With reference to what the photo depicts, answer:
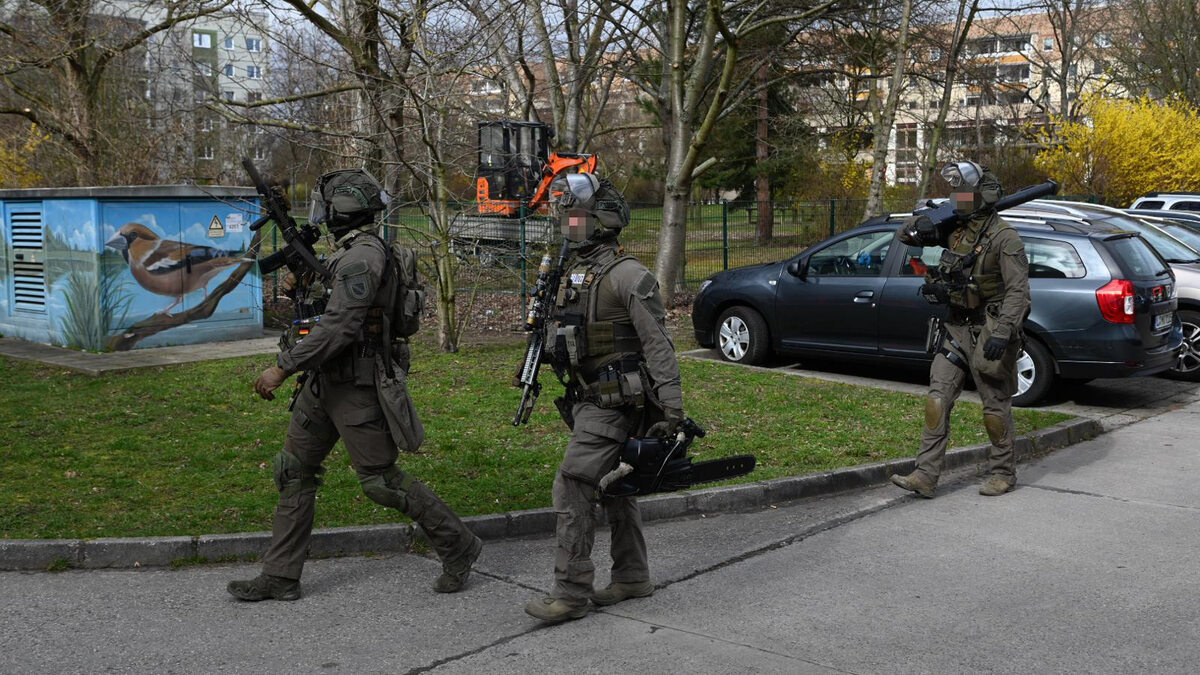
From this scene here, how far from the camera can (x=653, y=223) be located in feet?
58.6

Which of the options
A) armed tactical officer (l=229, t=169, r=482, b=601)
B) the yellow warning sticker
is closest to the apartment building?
the yellow warning sticker

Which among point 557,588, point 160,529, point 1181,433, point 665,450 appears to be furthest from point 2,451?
point 1181,433

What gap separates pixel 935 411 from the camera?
7086 mm

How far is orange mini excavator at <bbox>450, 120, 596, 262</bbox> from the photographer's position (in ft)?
41.5

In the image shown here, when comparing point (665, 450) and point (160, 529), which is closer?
point (665, 450)

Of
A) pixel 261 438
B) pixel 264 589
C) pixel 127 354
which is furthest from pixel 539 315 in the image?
pixel 127 354

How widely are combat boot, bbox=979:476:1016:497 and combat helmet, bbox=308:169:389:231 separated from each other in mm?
4396

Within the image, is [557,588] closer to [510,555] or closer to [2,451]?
[510,555]

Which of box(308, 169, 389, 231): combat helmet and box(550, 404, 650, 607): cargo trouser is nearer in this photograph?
box(550, 404, 650, 607): cargo trouser

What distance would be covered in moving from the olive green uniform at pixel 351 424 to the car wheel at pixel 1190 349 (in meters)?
9.54

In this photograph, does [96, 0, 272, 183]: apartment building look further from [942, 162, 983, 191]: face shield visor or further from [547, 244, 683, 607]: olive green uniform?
[942, 162, 983, 191]: face shield visor

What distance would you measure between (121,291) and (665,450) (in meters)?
9.25

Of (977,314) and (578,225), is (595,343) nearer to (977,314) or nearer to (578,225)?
(578,225)

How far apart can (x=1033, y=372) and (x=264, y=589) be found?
7.37 meters
